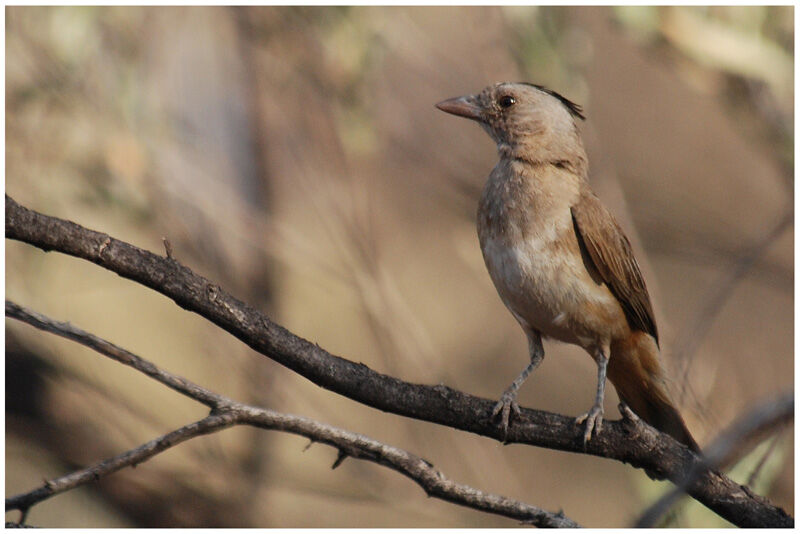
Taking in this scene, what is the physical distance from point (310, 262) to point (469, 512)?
1.91 m

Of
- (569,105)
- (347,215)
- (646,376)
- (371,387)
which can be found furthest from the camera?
(347,215)

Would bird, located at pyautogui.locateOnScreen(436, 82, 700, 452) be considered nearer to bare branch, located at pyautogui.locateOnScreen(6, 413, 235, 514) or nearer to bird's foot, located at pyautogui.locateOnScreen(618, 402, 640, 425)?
bird's foot, located at pyautogui.locateOnScreen(618, 402, 640, 425)

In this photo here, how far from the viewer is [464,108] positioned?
13.3 feet

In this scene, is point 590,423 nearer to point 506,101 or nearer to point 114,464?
point 114,464

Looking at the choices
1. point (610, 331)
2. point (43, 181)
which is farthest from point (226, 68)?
point (610, 331)

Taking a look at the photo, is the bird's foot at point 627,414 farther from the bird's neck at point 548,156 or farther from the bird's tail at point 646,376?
the bird's neck at point 548,156

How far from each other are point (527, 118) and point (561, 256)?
0.72 meters

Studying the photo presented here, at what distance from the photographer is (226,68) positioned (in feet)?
21.0

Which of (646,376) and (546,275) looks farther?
(646,376)

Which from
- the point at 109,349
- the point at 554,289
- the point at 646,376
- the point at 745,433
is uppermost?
the point at 554,289

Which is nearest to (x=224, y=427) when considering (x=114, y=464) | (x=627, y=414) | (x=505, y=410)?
(x=114, y=464)

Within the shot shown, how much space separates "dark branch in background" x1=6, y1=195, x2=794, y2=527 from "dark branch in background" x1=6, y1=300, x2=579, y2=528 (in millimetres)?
147

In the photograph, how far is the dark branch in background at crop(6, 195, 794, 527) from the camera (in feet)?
8.24

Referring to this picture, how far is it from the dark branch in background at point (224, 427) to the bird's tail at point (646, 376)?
3.85ft
